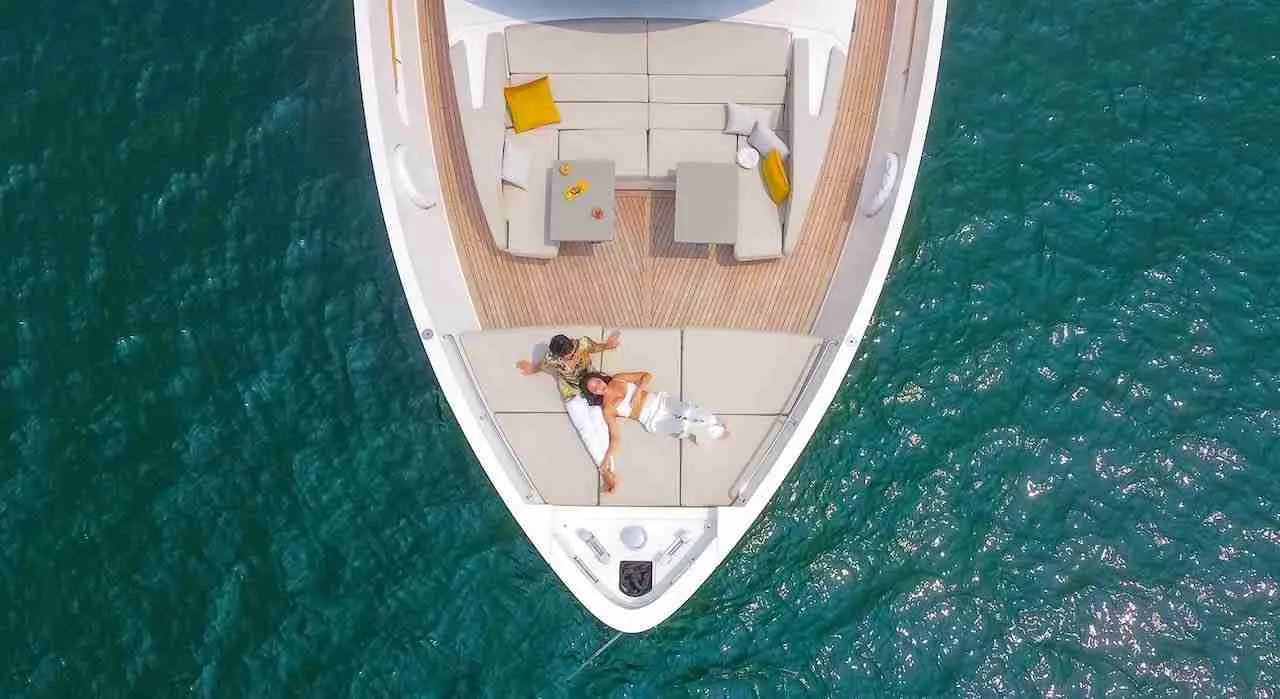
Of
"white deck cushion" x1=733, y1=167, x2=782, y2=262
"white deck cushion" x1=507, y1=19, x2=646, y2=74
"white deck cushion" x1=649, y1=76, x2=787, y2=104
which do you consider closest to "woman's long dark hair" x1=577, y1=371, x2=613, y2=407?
"white deck cushion" x1=733, y1=167, x2=782, y2=262

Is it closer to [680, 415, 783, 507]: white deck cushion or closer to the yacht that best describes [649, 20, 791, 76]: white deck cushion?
the yacht

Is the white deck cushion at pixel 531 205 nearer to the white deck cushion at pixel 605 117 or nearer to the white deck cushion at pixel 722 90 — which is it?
the white deck cushion at pixel 605 117

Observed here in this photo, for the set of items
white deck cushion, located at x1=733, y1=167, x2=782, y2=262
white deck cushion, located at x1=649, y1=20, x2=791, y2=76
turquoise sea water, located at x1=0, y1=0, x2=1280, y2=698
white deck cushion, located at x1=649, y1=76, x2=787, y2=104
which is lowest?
turquoise sea water, located at x1=0, y1=0, x2=1280, y2=698

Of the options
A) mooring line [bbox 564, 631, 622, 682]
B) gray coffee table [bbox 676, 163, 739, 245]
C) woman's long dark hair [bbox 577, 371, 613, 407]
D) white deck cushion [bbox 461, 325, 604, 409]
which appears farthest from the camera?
mooring line [bbox 564, 631, 622, 682]

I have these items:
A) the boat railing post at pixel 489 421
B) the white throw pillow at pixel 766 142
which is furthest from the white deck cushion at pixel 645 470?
the white throw pillow at pixel 766 142

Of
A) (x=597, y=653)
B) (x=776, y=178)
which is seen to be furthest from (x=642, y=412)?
(x=597, y=653)

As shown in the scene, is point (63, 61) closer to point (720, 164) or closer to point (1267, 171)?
point (720, 164)
